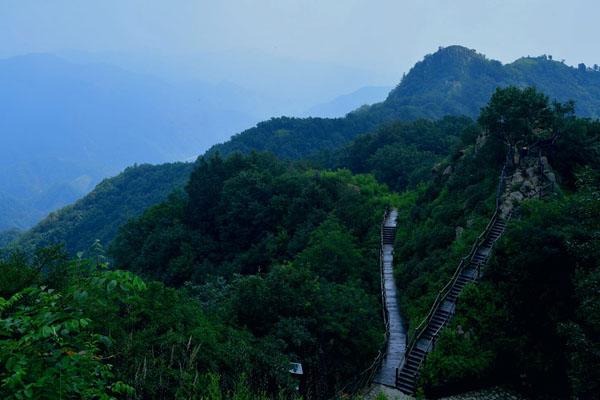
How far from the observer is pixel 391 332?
19.1 metres

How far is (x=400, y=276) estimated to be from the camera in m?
22.9

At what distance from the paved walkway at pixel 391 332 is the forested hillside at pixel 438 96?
5961 cm

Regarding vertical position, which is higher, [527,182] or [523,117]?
[523,117]

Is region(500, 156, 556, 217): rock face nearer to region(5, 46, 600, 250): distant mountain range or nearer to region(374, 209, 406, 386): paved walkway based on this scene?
region(374, 209, 406, 386): paved walkway

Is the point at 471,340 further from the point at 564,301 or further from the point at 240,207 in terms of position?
the point at 240,207

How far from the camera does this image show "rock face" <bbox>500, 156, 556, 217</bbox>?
69.4ft

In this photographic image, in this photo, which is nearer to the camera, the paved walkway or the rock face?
the paved walkway

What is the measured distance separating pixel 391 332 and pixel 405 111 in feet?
285

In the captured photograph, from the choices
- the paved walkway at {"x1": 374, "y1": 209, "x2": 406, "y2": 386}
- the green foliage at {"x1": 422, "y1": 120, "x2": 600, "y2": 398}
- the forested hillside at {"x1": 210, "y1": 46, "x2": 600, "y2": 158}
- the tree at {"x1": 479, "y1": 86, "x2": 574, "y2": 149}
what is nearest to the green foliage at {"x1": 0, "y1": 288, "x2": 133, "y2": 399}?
the green foliage at {"x1": 422, "y1": 120, "x2": 600, "y2": 398}

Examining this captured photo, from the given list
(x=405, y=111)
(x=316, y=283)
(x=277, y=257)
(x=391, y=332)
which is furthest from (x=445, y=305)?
(x=405, y=111)

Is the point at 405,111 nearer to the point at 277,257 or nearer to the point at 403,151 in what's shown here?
the point at 403,151

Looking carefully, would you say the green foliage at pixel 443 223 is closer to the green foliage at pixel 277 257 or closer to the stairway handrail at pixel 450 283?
the stairway handrail at pixel 450 283

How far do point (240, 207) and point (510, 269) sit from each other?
2232 cm

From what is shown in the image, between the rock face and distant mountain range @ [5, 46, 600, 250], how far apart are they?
54.7 meters
